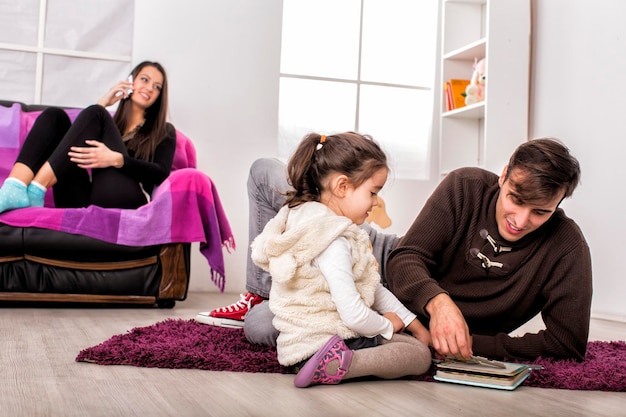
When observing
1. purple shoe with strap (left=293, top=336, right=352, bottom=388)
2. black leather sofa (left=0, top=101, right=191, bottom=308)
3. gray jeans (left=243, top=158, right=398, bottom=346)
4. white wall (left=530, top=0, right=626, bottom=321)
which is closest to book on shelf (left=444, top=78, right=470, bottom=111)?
white wall (left=530, top=0, right=626, bottom=321)

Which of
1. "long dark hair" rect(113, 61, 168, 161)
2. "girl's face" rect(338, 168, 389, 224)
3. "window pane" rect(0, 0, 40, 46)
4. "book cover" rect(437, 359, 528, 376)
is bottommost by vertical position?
"book cover" rect(437, 359, 528, 376)

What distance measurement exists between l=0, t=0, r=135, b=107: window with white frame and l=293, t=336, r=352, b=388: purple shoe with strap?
2.91m

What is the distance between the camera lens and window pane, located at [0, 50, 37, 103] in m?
3.73

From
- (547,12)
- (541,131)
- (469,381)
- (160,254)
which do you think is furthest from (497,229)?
(547,12)

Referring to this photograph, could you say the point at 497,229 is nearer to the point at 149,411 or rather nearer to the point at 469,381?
the point at 469,381

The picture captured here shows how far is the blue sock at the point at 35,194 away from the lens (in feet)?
9.07

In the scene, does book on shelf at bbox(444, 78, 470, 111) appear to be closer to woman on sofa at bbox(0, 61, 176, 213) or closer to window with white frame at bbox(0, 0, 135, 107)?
woman on sofa at bbox(0, 61, 176, 213)

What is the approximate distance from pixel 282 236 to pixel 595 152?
246 cm

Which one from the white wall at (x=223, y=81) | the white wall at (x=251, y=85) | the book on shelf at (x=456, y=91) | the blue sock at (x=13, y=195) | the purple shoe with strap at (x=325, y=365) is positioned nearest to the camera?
the purple shoe with strap at (x=325, y=365)

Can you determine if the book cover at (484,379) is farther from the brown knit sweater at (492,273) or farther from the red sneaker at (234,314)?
the red sneaker at (234,314)

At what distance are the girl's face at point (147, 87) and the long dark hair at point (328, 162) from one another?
6.39 feet

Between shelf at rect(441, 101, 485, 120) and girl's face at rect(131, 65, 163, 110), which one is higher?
shelf at rect(441, 101, 485, 120)

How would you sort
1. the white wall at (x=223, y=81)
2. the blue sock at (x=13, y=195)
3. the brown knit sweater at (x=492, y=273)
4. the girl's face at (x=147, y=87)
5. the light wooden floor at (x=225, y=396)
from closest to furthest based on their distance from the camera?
the light wooden floor at (x=225, y=396)
the brown knit sweater at (x=492, y=273)
the blue sock at (x=13, y=195)
the girl's face at (x=147, y=87)
the white wall at (x=223, y=81)

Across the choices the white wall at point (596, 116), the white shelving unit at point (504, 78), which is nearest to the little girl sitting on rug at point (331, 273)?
the white wall at point (596, 116)
